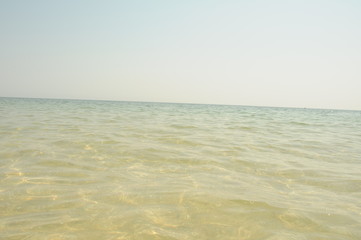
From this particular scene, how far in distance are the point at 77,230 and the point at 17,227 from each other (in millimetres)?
489

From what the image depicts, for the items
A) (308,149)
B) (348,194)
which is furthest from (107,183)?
(308,149)

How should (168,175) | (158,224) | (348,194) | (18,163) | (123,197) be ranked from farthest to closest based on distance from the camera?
(18,163) → (168,175) → (348,194) → (123,197) → (158,224)

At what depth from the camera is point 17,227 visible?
198 cm

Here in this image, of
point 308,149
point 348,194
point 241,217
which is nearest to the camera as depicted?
point 241,217

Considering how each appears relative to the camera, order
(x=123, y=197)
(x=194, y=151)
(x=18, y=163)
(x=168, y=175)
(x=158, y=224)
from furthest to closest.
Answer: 1. (x=194, y=151)
2. (x=18, y=163)
3. (x=168, y=175)
4. (x=123, y=197)
5. (x=158, y=224)

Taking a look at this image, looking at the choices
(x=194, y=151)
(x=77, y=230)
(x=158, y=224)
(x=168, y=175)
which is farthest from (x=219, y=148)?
(x=77, y=230)

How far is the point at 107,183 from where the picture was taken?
10.1 feet

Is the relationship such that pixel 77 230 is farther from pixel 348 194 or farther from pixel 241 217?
pixel 348 194

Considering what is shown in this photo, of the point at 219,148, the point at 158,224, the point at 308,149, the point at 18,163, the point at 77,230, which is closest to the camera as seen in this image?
the point at 77,230

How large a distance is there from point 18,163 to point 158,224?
2838 mm

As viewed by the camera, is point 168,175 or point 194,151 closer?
point 168,175

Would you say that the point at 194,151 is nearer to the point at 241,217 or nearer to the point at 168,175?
the point at 168,175

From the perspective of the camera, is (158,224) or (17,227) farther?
(158,224)

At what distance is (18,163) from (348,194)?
15.2 ft
